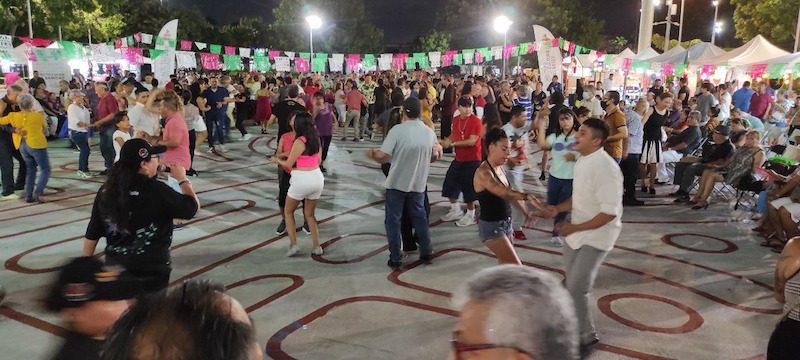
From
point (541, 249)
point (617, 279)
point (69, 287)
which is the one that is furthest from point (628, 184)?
point (69, 287)

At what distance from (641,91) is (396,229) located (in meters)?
25.0

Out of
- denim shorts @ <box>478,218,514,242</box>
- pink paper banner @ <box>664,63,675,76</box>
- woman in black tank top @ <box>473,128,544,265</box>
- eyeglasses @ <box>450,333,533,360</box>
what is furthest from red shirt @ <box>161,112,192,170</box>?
pink paper banner @ <box>664,63,675,76</box>

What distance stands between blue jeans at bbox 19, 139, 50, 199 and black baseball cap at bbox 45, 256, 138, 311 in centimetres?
780

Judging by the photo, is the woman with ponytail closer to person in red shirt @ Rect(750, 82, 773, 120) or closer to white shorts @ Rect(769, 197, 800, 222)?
white shorts @ Rect(769, 197, 800, 222)

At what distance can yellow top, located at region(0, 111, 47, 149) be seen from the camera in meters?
8.34

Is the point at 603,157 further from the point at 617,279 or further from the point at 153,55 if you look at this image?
the point at 153,55

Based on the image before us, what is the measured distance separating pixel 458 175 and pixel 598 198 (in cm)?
375

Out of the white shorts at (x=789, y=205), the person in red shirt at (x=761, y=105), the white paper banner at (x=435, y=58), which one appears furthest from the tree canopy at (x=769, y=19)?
the white shorts at (x=789, y=205)

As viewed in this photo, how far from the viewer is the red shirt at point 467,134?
7.11m

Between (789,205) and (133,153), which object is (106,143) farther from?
(789,205)

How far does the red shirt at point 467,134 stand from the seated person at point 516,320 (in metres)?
5.59

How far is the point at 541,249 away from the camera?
6539mm

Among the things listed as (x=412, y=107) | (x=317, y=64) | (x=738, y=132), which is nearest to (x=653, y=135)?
(x=738, y=132)

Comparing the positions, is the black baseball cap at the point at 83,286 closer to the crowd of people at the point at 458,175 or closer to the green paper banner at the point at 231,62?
the crowd of people at the point at 458,175
